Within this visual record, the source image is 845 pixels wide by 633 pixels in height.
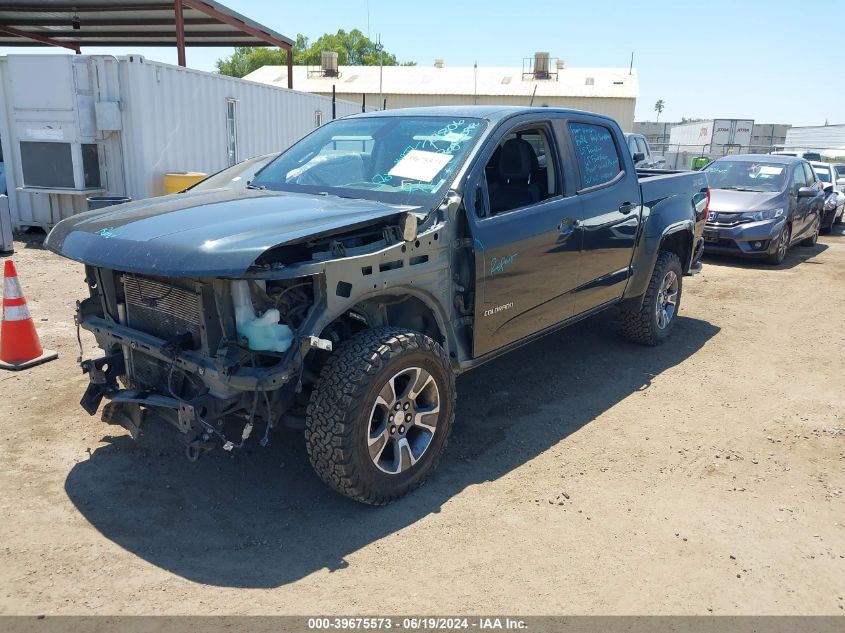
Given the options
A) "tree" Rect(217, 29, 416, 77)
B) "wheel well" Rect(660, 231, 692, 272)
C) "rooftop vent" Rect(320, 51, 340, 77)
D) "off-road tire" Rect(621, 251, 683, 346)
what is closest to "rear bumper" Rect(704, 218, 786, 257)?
"wheel well" Rect(660, 231, 692, 272)

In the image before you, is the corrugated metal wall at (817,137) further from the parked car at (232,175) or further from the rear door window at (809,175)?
the parked car at (232,175)

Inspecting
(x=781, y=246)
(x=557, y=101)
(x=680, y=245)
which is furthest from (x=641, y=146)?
(x=557, y=101)

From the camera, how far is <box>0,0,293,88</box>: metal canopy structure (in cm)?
1347

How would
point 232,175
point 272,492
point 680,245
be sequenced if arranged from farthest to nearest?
point 232,175
point 680,245
point 272,492

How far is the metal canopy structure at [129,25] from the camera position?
44.2 ft

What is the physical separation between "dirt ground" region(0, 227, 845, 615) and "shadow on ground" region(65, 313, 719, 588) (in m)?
0.01

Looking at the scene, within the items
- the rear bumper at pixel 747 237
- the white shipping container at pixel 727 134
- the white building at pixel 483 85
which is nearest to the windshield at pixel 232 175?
the rear bumper at pixel 747 237

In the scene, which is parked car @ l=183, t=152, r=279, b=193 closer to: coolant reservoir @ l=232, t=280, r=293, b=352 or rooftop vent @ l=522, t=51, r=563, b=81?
coolant reservoir @ l=232, t=280, r=293, b=352

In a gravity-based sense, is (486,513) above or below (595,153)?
below

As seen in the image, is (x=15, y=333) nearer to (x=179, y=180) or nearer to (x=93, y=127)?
(x=179, y=180)

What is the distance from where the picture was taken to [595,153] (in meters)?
5.11

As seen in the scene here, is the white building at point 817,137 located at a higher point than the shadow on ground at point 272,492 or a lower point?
higher

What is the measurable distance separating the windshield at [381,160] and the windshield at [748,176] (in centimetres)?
909

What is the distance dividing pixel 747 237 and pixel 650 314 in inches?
221
